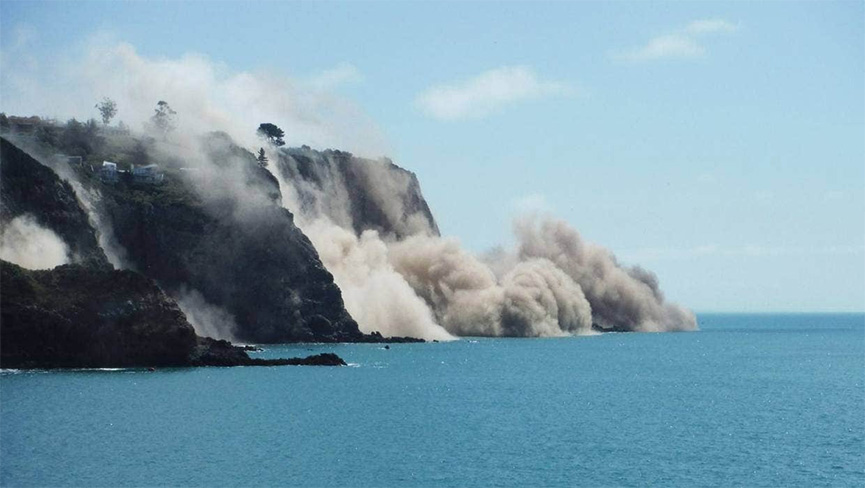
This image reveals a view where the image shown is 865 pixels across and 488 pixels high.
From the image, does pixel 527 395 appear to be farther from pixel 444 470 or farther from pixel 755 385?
pixel 444 470

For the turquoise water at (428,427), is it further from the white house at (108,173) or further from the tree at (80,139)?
the tree at (80,139)

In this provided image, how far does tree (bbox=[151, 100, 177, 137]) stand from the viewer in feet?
548

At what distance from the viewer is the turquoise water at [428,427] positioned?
54531 millimetres

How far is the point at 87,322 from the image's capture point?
92062 millimetres

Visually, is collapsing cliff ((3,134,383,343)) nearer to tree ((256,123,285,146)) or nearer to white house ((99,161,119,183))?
white house ((99,161,119,183))

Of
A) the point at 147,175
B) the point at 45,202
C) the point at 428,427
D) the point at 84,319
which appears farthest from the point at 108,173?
the point at 428,427

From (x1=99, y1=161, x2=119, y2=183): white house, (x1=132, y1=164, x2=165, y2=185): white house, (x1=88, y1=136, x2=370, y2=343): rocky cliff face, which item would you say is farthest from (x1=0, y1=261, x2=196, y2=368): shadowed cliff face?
(x1=132, y1=164, x2=165, y2=185): white house

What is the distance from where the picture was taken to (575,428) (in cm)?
6988

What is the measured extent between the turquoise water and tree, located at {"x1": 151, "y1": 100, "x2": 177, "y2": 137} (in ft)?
228

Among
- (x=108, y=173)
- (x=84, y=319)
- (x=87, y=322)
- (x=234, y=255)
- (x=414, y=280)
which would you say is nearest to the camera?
(x=84, y=319)

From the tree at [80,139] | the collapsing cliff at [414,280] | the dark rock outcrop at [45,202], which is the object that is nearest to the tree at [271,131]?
the collapsing cliff at [414,280]

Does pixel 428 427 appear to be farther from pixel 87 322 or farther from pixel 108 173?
pixel 108 173

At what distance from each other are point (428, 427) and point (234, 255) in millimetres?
71801

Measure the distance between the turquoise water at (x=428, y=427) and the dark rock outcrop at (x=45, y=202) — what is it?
81.4 ft
